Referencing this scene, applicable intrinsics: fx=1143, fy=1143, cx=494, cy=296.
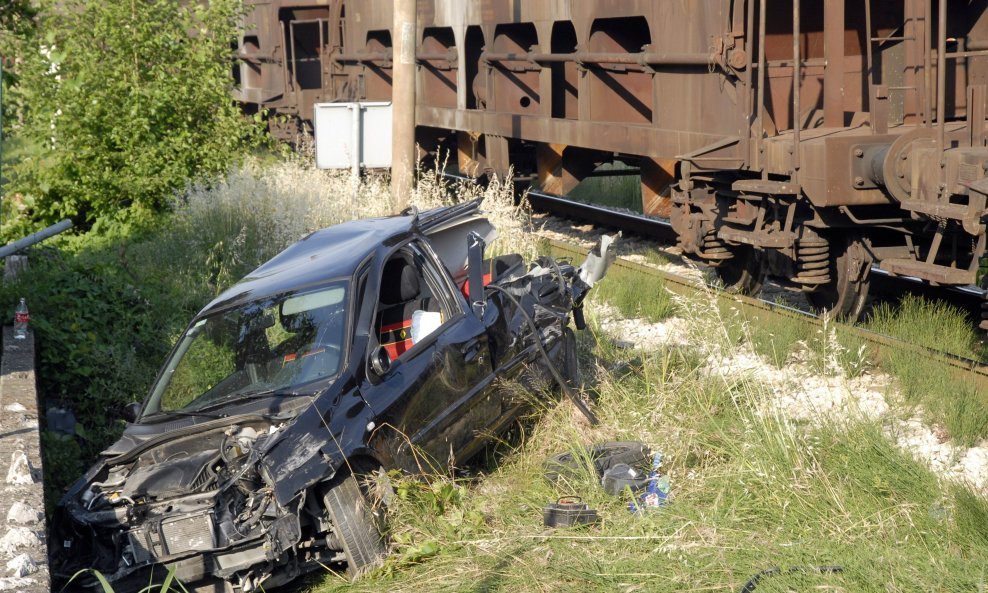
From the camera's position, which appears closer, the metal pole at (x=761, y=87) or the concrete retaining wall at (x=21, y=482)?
the concrete retaining wall at (x=21, y=482)

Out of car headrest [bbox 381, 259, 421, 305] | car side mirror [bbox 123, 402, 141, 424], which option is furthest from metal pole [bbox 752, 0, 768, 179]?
car side mirror [bbox 123, 402, 141, 424]

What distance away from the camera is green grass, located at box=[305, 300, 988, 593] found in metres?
4.66

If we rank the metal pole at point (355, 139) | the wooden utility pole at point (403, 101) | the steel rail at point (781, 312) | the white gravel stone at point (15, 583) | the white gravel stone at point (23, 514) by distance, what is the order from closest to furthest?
the white gravel stone at point (15, 583) < the white gravel stone at point (23, 514) < the steel rail at point (781, 312) < the wooden utility pole at point (403, 101) < the metal pole at point (355, 139)

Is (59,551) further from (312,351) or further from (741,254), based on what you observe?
(741,254)

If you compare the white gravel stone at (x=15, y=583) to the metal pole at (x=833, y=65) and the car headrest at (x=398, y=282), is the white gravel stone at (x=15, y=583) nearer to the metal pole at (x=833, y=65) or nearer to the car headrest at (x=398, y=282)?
the car headrest at (x=398, y=282)

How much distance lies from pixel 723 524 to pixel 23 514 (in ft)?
10.4

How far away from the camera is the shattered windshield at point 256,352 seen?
6012 mm

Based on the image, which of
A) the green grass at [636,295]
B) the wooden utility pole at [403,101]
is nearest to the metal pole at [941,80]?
the green grass at [636,295]

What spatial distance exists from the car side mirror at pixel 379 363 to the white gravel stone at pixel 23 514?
1691 millimetres

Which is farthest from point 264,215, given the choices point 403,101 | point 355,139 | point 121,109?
point 121,109

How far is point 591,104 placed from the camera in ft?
40.0

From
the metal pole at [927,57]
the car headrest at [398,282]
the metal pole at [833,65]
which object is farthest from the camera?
the metal pole at [833,65]

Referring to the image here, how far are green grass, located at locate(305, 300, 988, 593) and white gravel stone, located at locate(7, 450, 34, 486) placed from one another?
148 centimetres

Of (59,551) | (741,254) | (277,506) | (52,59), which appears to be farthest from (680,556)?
(52,59)
